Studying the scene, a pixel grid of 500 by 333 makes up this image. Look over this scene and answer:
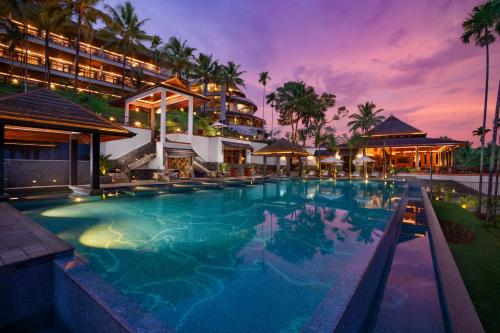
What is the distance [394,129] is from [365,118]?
12780mm

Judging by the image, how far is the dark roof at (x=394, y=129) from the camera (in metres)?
31.9

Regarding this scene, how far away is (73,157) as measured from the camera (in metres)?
12.8

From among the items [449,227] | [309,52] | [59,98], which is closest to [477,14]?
[449,227]

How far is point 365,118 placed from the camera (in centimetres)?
4541

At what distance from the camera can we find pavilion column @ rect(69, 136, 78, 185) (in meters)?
12.7

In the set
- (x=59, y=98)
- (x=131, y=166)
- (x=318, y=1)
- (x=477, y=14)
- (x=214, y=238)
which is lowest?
(x=214, y=238)

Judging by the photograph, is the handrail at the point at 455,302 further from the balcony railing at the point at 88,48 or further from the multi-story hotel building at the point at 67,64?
the balcony railing at the point at 88,48

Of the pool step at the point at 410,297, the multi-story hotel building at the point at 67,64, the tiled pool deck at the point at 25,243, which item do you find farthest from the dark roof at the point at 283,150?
the multi-story hotel building at the point at 67,64

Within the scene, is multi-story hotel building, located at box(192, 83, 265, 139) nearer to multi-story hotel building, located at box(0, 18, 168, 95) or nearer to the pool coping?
multi-story hotel building, located at box(0, 18, 168, 95)

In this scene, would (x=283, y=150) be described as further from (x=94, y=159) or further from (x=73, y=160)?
(x=73, y=160)

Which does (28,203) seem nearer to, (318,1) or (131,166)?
(131,166)

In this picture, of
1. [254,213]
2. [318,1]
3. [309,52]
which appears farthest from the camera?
[309,52]

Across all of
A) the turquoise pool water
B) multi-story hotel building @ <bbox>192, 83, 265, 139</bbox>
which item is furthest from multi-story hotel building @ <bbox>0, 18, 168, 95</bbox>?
the turquoise pool water

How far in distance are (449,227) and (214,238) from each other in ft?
25.2
